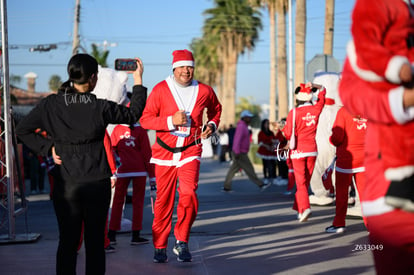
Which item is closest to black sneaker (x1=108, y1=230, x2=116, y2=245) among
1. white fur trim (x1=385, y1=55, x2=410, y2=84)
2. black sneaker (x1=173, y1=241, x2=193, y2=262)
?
black sneaker (x1=173, y1=241, x2=193, y2=262)

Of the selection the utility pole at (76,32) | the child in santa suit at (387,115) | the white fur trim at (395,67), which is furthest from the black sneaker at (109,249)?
the utility pole at (76,32)

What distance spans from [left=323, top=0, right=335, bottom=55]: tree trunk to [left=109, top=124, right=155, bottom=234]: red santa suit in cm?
1770

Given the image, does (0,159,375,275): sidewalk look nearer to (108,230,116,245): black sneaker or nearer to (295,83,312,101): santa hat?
(108,230,116,245): black sneaker

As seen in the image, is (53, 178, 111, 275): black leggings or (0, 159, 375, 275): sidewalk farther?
(0, 159, 375, 275): sidewalk

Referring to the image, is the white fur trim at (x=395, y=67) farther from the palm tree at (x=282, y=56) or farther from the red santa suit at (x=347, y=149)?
the palm tree at (x=282, y=56)

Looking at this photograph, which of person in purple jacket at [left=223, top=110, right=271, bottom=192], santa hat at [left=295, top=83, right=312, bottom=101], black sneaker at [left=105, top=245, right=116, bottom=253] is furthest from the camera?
person in purple jacket at [left=223, top=110, right=271, bottom=192]

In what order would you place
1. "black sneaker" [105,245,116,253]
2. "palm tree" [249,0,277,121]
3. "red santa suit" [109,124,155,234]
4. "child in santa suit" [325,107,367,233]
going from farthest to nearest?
"palm tree" [249,0,277,121] < "red santa suit" [109,124,155,234] < "child in santa suit" [325,107,367,233] < "black sneaker" [105,245,116,253]

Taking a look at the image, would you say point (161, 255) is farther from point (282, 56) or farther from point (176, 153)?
point (282, 56)

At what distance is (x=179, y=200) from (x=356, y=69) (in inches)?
168

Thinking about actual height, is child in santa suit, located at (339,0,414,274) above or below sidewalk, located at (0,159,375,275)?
above

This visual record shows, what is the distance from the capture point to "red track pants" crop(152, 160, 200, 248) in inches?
286

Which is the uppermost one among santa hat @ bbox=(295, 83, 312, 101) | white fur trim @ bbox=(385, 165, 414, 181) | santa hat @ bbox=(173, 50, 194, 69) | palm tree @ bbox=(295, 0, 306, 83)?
palm tree @ bbox=(295, 0, 306, 83)

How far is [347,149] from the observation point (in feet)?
29.0

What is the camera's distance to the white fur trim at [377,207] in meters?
3.28
